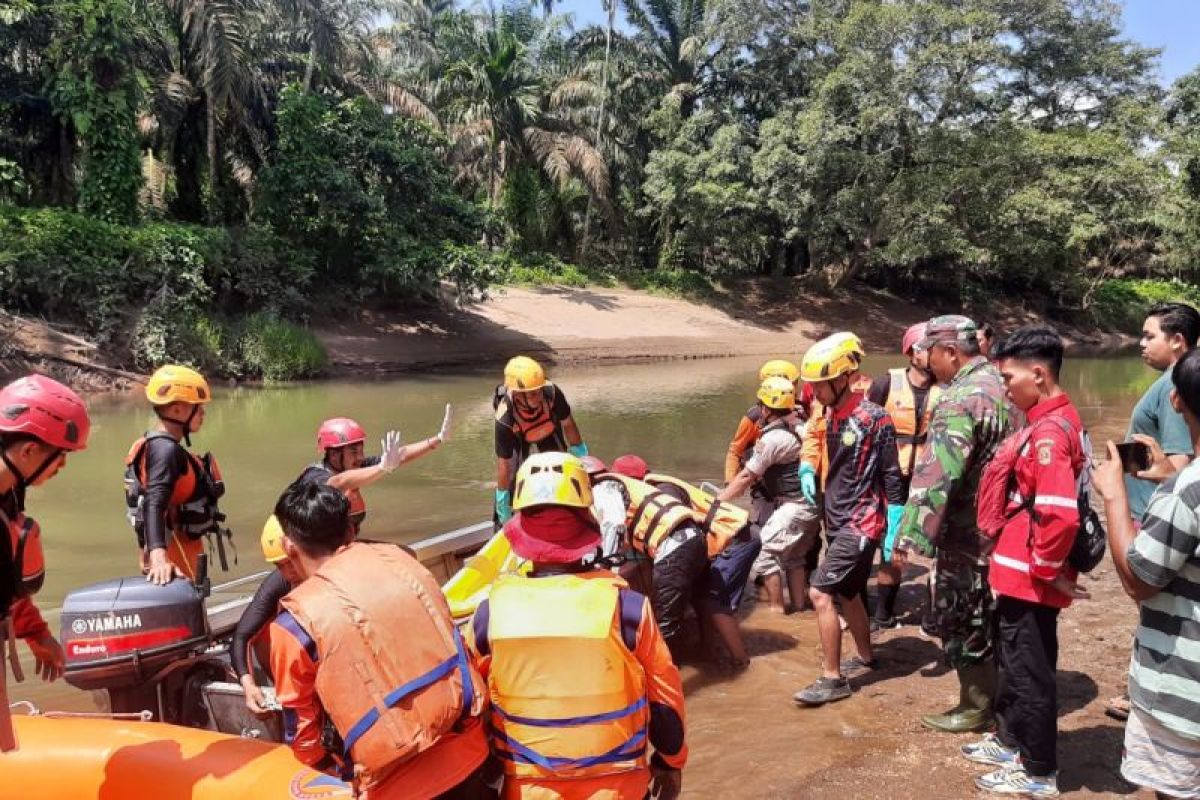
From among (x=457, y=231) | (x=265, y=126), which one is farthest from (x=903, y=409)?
(x=265, y=126)

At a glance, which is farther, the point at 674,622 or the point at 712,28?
the point at 712,28

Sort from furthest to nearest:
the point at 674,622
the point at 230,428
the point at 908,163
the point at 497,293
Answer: the point at 908,163 → the point at 497,293 → the point at 230,428 → the point at 674,622

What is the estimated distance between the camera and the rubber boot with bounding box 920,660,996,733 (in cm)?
397

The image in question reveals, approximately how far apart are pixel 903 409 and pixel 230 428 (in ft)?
37.7

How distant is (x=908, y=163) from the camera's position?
2886 cm

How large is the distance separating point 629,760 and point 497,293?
24994mm

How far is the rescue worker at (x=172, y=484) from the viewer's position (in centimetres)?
408

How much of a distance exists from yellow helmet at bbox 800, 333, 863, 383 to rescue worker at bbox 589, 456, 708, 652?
0.94 metres

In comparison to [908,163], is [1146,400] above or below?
below

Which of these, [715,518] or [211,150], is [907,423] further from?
[211,150]

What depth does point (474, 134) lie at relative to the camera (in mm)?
29438

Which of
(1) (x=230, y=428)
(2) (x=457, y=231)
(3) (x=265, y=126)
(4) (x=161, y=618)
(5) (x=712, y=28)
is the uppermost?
(5) (x=712, y=28)

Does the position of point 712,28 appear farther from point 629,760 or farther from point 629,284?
point 629,760

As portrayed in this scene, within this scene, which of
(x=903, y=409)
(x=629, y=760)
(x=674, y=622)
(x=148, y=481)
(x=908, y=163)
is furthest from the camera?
(x=908, y=163)
